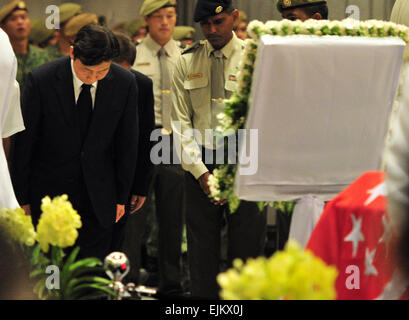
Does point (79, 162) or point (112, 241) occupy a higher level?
point (79, 162)

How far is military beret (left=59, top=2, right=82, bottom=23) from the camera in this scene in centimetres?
481

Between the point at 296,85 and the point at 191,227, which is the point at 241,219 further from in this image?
the point at 296,85

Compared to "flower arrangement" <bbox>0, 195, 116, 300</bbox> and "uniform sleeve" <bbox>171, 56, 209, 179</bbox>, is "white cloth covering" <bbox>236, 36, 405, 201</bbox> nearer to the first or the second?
"flower arrangement" <bbox>0, 195, 116, 300</bbox>

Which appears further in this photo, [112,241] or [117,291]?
[112,241]

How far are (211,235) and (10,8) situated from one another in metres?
1.72

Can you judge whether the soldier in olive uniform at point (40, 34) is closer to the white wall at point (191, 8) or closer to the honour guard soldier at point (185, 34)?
the white wall at point (191, 8)

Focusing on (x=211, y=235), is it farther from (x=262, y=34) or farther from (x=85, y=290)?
(x=262, y=34)

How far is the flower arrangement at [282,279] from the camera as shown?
4.82 ft

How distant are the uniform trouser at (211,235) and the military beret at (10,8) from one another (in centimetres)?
141

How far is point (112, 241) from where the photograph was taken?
4.00 metres

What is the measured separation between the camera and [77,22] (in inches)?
188

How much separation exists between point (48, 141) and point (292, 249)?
92.9 inches

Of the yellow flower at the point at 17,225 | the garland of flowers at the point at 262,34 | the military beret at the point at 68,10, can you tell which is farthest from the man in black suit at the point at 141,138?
the yellow flower at the point at 17,225
